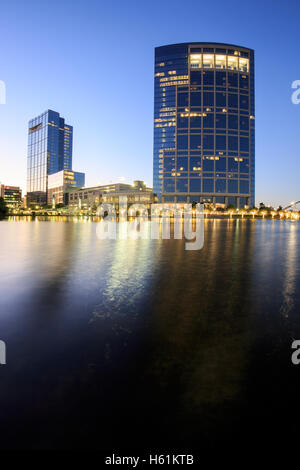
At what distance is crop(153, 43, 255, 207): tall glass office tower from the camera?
524 ft

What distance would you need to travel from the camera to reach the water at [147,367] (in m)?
2.80

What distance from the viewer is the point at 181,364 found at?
4.04 m

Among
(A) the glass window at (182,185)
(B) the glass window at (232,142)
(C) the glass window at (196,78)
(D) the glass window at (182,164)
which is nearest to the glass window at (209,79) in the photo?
(C) the glass window at (196,78)

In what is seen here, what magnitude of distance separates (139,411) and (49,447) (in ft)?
2.95

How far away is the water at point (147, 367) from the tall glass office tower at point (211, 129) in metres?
156

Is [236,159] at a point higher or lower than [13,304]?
higher

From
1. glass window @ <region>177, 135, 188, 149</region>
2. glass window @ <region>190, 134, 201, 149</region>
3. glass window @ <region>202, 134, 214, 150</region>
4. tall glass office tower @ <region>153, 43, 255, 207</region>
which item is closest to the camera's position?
glass window @ <region>202, 134, 214, 150</region>

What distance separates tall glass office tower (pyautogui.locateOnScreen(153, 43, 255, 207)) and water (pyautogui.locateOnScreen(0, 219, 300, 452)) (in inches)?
6132

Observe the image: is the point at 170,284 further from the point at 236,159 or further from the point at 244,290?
the point at 236,159

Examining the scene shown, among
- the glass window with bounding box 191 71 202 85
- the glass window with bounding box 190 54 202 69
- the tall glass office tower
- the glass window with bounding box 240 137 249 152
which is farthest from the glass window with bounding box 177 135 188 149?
the glass window with bounding box 190 54 202 69

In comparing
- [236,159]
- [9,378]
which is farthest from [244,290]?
[236,159]

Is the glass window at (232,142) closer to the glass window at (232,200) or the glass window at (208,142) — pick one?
the glass window at (208,142)
